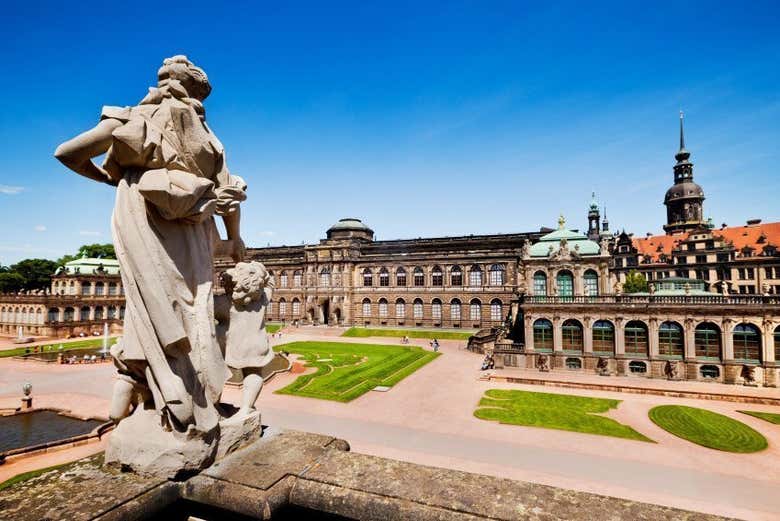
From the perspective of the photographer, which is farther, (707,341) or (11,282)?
(11,282)

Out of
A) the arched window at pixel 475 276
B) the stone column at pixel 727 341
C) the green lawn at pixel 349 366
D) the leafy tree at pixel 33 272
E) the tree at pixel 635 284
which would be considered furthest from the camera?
the leafy tree at pixel 33 272

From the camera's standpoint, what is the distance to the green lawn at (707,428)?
60.1ft

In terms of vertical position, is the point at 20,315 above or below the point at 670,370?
above

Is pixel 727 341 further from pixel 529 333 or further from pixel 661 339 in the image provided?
pixel 529 333

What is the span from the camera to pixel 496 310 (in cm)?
5569

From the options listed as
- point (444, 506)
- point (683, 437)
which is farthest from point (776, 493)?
point (444, 506)

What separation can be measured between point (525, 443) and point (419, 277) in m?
42.7

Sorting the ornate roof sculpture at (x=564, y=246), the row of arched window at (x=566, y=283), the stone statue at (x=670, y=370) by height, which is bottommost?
the stone statue at (x=670, y=370)

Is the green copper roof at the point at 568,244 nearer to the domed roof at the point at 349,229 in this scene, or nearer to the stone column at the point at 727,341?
the stone column at the point at 727,341

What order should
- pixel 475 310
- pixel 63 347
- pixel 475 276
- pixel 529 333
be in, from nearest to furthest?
1. pixel 529 333
2. pixel 63 347
3. pixel 475 310
4. pixel 475 276

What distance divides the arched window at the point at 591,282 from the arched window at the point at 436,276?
2319 centimetres

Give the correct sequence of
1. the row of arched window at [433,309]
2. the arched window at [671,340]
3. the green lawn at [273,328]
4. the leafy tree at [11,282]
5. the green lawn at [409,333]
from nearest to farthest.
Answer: the arched window at [671,340] → the green lawn at [409,333] → the row of arched window at [433,309] → the green lawn at [273,328] → the leafy tree at [11,282]

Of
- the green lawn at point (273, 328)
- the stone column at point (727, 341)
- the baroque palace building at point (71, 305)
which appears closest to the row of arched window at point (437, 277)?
the green lawn at point (273, 328)

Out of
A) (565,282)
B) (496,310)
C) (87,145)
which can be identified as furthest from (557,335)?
(87,145)
